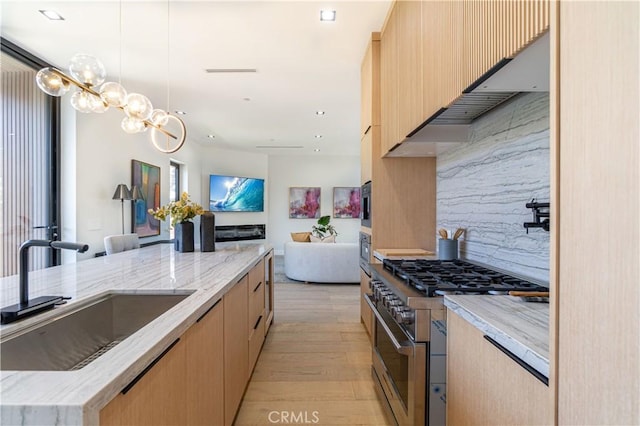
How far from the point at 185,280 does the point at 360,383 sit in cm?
147

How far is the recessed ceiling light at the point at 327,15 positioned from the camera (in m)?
2.45

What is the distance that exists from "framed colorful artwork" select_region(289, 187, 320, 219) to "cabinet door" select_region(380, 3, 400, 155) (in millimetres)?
5935

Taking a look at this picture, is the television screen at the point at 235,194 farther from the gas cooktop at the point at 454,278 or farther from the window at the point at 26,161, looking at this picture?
the gas cooktop at the point at 454,278

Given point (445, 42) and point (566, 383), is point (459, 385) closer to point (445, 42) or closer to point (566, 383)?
point (566, 383)

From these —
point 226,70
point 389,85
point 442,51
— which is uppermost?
point 226,70

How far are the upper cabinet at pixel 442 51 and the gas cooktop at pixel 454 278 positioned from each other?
0.80 m

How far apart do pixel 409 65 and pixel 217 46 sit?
1.94 metres

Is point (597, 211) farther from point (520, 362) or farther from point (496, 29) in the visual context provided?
point (496, 29)

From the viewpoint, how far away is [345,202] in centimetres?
866

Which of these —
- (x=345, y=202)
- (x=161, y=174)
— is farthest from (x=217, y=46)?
(x=345, y=202)

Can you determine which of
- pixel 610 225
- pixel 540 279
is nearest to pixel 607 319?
pixel 610 225

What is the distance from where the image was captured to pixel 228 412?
157 cm

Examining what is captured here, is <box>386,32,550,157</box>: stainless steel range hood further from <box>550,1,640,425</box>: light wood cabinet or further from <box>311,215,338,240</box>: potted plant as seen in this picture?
<box>311,215,338,240</box>: potted plant

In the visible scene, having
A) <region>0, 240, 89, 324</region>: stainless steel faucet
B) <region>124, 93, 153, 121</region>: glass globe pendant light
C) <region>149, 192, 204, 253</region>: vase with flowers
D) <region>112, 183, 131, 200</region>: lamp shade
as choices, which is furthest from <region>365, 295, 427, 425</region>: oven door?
<region>112, 183, 131, 200</region>: lamp shade
